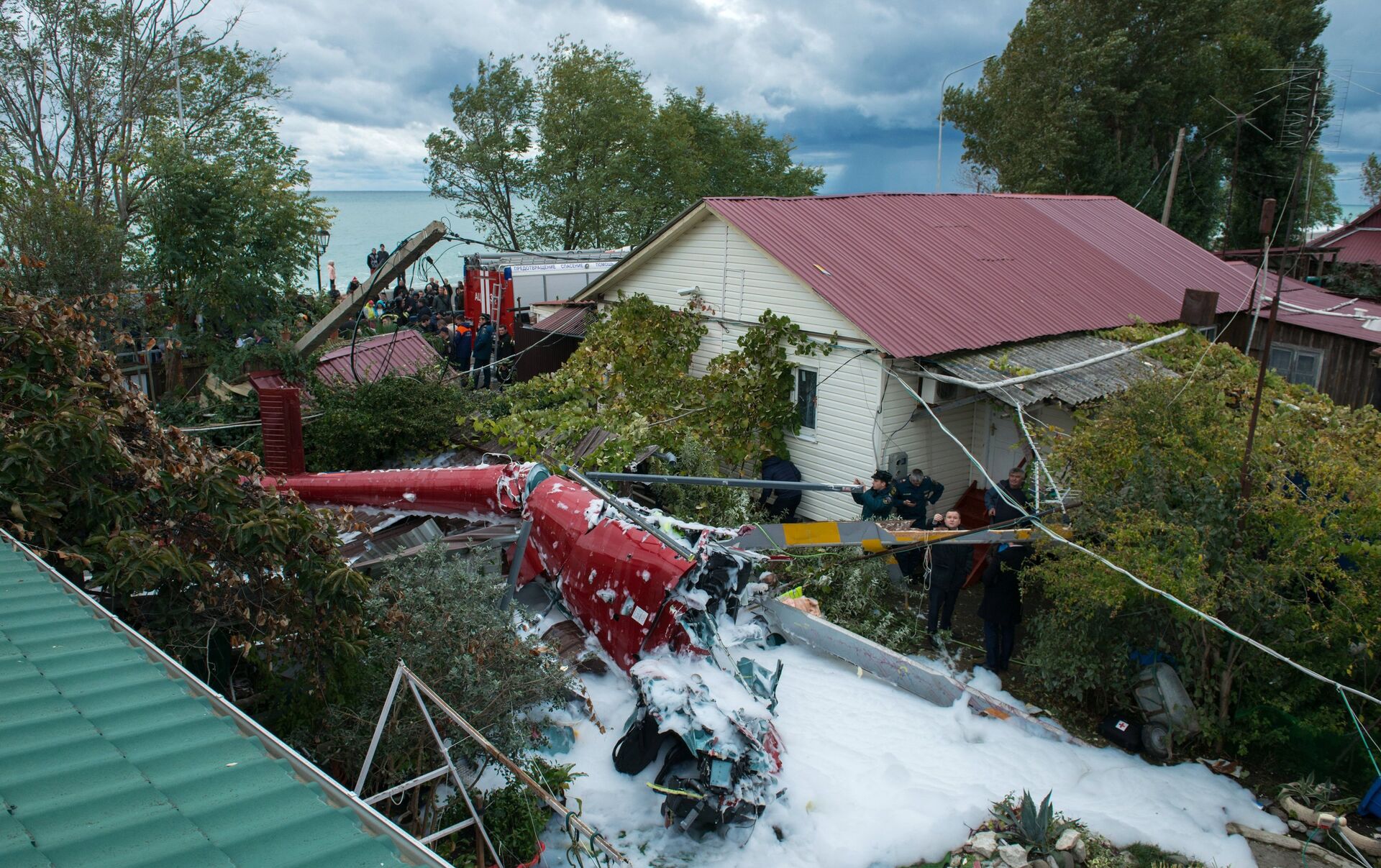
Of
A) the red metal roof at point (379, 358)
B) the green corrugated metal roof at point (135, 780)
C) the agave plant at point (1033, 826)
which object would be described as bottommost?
the agave plant at point (1033, 826)

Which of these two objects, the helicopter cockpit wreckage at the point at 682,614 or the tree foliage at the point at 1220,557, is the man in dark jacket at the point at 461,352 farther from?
the tree foliage at the point at 1220,557

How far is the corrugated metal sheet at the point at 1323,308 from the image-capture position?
16516mm

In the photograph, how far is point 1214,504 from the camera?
7.34 meters

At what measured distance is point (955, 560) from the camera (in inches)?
372

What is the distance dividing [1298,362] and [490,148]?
102 feet

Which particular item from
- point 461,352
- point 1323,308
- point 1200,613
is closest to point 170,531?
point 1200,613

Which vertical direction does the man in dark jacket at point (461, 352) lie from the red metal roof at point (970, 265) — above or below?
below

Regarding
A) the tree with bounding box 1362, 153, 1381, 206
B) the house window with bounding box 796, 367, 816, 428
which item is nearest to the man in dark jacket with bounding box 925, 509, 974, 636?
the house window with bounding box 796, 367, 816, 428

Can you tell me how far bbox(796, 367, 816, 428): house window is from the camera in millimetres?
13461

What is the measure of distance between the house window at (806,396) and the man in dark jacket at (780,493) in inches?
36.6

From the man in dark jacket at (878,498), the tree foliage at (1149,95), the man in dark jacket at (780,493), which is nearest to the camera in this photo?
the man in dark jacket at (878,498)

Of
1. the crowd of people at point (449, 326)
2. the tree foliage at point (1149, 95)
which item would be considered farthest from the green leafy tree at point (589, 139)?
the tree foliage at point (1149, 95)

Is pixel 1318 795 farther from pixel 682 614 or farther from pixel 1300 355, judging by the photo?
pixel 1300 355

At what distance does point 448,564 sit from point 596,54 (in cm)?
3535
